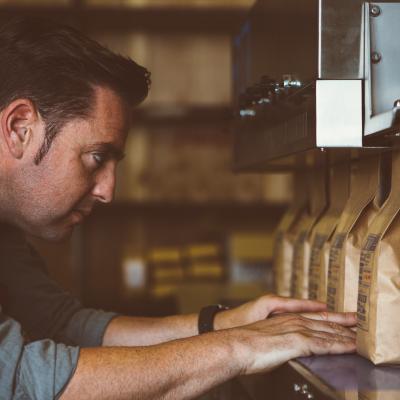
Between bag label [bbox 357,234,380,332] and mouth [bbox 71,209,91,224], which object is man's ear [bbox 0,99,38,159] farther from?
bag label [bbox 357,234,380,332]

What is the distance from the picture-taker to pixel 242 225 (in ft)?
12.2

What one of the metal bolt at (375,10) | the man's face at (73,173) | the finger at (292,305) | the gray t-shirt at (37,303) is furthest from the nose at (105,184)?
the metal bolt at (375,10)

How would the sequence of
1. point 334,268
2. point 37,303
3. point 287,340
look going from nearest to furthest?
point 287,340 < point 334,268 < point 37,303

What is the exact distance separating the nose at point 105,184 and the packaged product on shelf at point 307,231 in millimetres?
406

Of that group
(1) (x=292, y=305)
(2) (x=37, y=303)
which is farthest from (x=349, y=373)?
(2) (x=37, y=303)

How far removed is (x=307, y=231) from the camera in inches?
61.7

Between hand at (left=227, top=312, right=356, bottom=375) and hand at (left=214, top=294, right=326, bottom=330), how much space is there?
0.16 m

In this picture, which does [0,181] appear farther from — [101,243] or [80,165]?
[101,243]

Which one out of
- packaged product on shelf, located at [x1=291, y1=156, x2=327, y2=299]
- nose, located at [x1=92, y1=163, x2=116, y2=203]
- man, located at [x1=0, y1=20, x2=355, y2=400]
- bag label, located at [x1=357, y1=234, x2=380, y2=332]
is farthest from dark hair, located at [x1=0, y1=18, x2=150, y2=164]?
bag label, located at [x1=357, y1=234, x2=380, y2=332]

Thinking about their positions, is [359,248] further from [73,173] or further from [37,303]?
[37,303]

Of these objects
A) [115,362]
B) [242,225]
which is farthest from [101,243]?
[115,362]

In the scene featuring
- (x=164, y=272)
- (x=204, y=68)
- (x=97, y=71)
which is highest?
(x=204, y=68)

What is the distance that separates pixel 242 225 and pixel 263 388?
2490 millimetres

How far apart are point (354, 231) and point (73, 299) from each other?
777 mm
